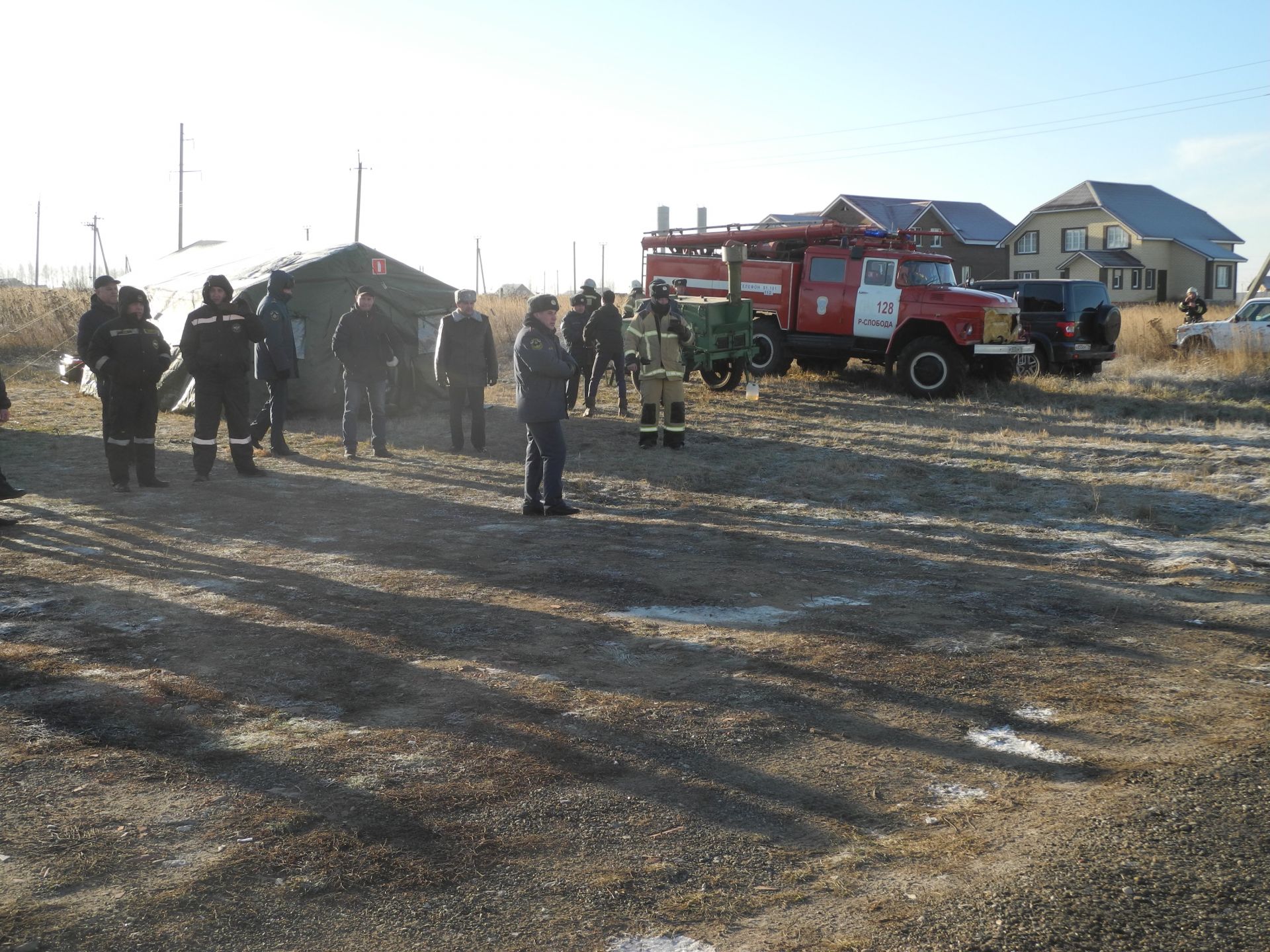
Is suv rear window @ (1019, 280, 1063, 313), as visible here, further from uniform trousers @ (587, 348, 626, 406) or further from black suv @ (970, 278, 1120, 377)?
uniform trousers @ (587, 348, 626, 406)

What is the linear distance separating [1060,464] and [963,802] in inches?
315

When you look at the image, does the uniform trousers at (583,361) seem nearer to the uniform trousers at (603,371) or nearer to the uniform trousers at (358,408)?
the uniform trousers at (603,371)

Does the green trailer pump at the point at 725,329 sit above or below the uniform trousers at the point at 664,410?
above

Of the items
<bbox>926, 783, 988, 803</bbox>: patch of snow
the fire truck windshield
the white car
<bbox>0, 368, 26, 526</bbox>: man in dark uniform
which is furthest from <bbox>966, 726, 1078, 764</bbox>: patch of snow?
the white car

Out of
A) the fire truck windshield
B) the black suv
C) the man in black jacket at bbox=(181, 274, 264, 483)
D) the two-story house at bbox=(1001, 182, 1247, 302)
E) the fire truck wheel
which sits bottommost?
the man in black jacket at bbox=(181, 274, 264, 483)

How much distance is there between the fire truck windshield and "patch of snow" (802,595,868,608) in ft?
37.4

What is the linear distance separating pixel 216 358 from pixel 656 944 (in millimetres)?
8117

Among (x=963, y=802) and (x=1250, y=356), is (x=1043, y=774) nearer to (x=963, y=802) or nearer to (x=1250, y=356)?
(x=963, y=802)

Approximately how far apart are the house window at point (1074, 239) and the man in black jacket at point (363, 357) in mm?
50274

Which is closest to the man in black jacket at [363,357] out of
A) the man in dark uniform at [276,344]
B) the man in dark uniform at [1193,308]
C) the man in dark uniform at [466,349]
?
the man in dark uniform at [276,344]

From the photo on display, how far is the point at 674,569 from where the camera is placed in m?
7.13

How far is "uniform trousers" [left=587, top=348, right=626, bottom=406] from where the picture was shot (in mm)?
14227

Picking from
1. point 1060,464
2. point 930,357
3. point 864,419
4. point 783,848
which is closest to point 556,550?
point 783,848

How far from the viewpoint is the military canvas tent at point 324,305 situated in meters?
14.5
